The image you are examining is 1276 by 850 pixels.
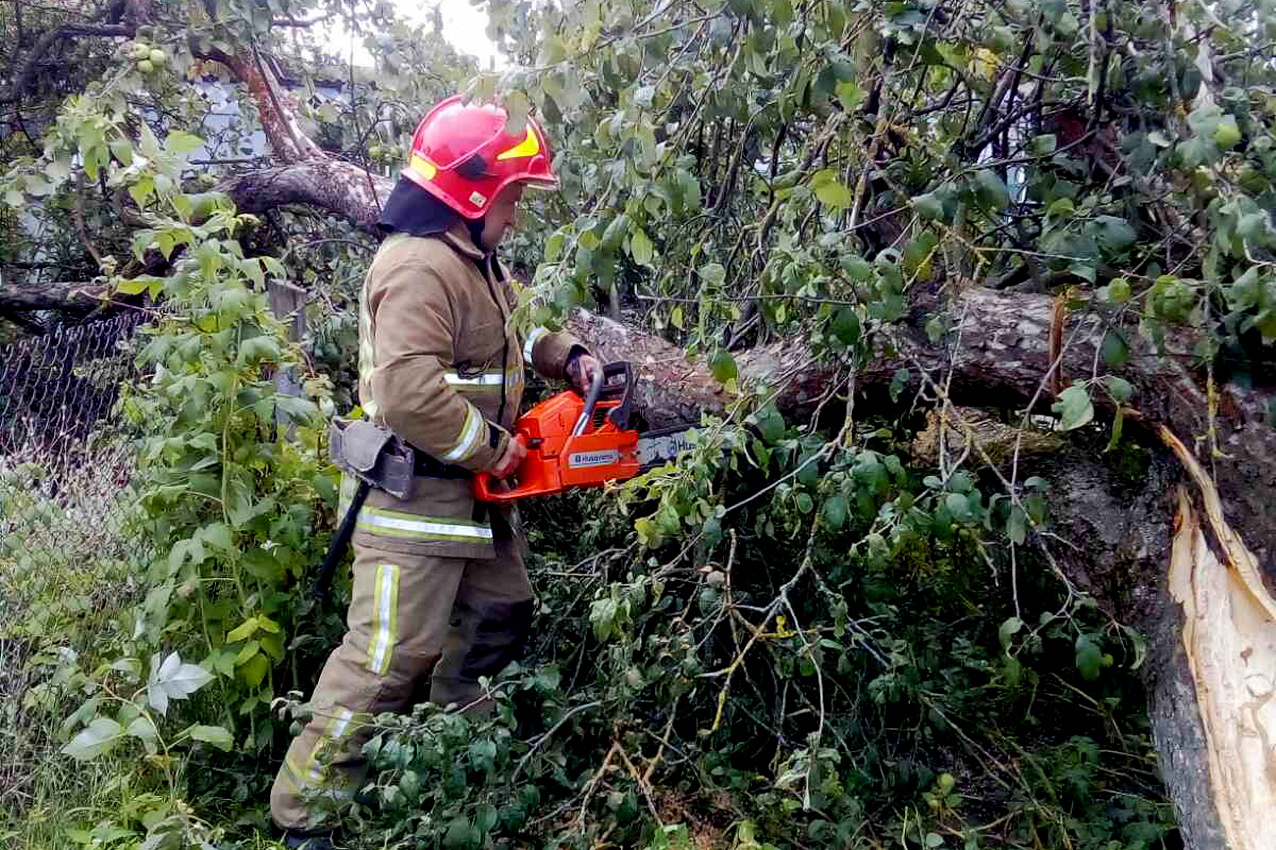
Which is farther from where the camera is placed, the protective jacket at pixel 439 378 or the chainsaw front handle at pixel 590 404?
the chainsaw front handle at pixel 590 404

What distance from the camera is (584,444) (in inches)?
118

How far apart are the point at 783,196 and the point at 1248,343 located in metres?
1.02

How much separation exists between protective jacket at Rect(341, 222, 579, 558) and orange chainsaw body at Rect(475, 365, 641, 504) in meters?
0.09

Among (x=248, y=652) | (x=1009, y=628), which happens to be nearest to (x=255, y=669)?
(x=248, y=652)

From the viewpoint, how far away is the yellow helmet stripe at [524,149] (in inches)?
118

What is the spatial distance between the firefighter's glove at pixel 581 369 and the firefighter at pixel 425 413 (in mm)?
54

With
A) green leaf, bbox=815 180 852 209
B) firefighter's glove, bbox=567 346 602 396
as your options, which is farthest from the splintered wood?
firefighter's glove, bbox=567 346 602 396

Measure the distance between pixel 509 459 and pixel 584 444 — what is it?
0.72ft

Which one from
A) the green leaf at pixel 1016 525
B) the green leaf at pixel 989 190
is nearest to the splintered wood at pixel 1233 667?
the green leaf at pixel 1016 525

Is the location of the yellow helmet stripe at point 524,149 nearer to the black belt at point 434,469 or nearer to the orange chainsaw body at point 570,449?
the orange chainsaw body at point 570,449

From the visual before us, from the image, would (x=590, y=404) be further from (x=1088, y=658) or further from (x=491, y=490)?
(x=1088, y=658)

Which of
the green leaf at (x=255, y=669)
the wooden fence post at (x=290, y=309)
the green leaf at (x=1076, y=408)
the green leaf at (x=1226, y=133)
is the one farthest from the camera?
the wooden fence post at (x=290, y=309)

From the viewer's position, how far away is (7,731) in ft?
10.2

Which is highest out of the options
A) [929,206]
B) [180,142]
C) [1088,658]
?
[180,142]
